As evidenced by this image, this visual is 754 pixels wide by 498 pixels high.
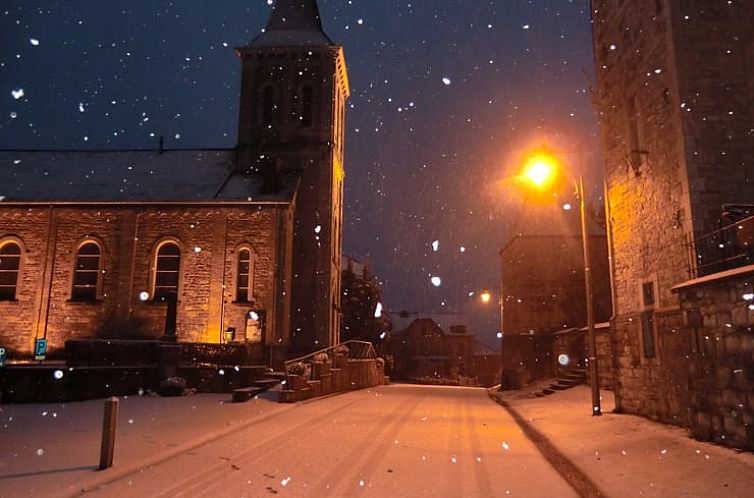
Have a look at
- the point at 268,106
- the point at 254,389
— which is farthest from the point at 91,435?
the point at 268,106

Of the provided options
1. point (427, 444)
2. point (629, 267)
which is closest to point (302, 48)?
point (629, 267)

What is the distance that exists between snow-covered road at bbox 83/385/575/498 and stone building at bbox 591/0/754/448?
3.14 meters

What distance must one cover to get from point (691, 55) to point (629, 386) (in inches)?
300

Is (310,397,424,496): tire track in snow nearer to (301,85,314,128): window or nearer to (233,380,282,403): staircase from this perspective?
(233,380,282,403): staircase

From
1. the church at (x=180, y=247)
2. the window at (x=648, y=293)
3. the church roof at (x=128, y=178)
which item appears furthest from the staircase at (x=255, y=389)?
the church roof at (x=128, y=178)

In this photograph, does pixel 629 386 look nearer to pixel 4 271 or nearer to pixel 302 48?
pixel 302 48

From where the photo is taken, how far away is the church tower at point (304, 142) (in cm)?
3133

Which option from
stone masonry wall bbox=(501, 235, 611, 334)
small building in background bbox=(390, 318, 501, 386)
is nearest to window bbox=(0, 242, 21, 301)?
stone masonry wall bbox=(501, 235, 611, 334)

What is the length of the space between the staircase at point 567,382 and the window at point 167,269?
61.7 feet

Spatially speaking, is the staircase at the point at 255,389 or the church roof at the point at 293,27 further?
the church roof at the point at 293,27

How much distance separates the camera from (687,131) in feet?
37.0

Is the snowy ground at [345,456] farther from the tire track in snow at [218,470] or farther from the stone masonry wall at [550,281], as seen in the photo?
the stone masonry wall at [550,281]

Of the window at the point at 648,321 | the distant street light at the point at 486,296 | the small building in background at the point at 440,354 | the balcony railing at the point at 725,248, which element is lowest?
the small building in background at the point at 440,354

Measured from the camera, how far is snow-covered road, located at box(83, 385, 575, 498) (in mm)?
6465
